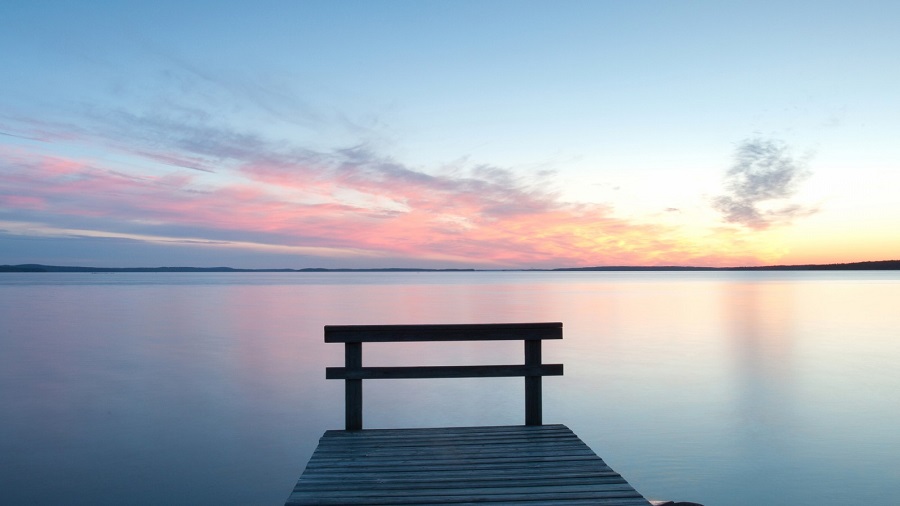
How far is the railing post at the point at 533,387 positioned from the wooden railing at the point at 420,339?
11 mm

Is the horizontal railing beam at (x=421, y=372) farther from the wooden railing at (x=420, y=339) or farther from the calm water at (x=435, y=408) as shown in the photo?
the calm water at (x=435, y=408)

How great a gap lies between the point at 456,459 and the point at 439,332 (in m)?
1.17

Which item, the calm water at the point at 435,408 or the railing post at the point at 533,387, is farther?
the calm water at the point at 435,408

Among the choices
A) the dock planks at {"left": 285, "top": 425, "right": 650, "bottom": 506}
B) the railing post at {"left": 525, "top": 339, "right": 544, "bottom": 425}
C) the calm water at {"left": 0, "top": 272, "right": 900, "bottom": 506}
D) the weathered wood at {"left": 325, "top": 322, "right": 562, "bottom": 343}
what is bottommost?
the calm water at {"left": 0, "top": 272, "right": 900, "bottom": 506}

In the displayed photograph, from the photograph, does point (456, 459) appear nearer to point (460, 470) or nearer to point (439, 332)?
point (460, 470)

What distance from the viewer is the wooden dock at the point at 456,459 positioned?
178 inches

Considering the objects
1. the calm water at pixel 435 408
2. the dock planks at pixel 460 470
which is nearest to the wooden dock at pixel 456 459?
the dock planks at pixel 460 470

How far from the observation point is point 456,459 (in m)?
5.38

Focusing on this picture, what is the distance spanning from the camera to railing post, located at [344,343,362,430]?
6031mm

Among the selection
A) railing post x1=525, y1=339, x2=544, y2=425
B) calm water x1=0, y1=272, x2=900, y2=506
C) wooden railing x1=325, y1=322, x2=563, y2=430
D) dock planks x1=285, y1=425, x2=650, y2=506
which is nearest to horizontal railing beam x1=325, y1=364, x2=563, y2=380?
wooden railing x1=325, y1=322, x2=563, y2=430

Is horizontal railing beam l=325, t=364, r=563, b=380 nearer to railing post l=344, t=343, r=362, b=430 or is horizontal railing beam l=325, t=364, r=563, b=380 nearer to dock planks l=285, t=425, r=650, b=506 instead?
railing post l=344, t=343, r=362, b=430

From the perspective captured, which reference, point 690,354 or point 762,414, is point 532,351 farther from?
point 690,354

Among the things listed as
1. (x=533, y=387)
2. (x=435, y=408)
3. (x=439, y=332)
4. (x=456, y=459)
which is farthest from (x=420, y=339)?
(x=435, y=408)

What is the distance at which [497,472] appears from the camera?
5016 mm
